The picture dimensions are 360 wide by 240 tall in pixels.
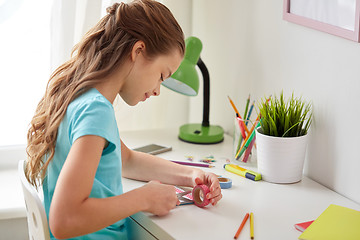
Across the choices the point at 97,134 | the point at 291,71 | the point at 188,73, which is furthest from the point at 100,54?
the point at 291,71

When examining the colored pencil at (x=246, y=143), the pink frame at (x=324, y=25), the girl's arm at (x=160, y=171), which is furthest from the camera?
the colored pencil at (x=246, y=143)

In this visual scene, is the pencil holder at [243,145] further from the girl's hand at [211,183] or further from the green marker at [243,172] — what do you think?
the girl's hand at [211,183]

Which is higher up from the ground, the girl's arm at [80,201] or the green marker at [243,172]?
the girl's arm at [80,201]

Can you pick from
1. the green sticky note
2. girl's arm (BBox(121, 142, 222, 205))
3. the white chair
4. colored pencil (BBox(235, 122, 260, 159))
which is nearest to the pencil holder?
colored pencil (BBox(235, 122, 260, 159))

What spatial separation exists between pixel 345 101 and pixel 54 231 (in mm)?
746

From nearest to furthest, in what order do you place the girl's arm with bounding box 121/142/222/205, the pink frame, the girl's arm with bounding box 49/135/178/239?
the girl's arm with bounding box 49/135/178/239
the pink frame
the girl's arm with bounding box 121/142/222/205

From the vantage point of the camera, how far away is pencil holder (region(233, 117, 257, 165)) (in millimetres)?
1514

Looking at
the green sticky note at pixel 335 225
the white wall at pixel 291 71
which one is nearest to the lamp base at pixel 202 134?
the white wall at pixel 291 71

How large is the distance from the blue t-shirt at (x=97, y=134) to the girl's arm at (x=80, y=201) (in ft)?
0.11

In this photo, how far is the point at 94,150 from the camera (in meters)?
1.02

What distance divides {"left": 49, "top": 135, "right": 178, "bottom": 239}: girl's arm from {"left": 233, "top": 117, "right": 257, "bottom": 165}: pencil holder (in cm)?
53

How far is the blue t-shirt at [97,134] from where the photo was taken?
105 centimetres

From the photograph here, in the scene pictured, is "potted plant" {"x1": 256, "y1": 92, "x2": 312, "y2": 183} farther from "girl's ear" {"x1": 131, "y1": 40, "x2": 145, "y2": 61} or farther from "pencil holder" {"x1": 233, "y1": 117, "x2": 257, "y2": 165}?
"girl's ear" {"x1": 131, "y1": 40, "x2": 145, "y2": 61}

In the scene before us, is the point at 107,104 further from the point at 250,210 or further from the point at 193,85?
the point at 193,85
